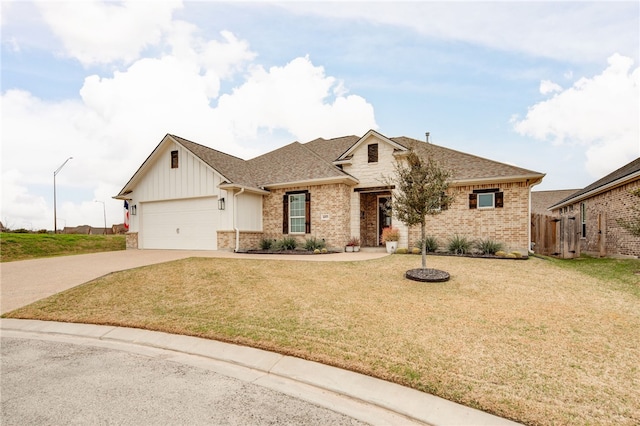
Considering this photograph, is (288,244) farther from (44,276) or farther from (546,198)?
(546,198)

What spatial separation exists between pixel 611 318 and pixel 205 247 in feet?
50.2

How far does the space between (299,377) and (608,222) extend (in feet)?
60.7

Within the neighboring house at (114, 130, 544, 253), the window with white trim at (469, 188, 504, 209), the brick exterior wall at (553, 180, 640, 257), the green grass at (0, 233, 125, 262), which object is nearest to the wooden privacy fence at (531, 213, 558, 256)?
the brick exterior wall at (553, 180, 640, 257)

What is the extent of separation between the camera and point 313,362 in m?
4.17

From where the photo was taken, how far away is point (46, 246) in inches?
663

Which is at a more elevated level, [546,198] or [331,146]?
[331,146]

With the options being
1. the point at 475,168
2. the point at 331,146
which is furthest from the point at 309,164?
the point at 475,168

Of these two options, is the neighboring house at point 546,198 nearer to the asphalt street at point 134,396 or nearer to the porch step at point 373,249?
the porch step at point 373,249

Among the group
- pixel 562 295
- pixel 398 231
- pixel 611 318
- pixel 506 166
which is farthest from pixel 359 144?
pixel 611 318

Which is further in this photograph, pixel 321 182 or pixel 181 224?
pixel 181 224

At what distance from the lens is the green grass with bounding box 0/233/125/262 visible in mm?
15109

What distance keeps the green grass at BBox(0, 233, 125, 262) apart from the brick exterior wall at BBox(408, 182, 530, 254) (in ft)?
59.8

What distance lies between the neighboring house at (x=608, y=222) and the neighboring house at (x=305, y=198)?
2.68 metres

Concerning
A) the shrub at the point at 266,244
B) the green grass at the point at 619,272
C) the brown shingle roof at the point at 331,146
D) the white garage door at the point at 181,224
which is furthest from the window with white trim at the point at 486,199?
the white garage door at the point at 181,224
